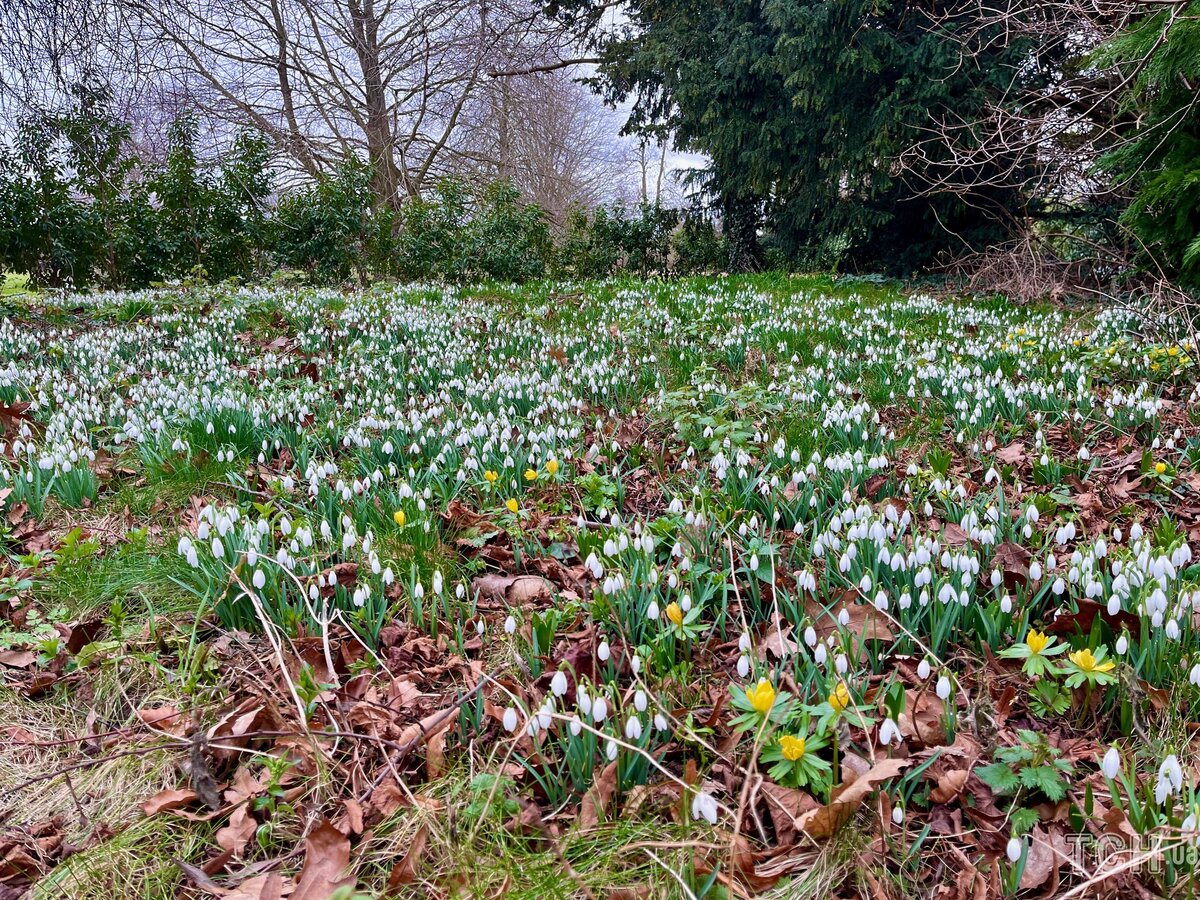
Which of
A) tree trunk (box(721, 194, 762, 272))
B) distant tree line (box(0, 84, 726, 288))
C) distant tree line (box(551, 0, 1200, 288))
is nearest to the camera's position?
distant tree line (box(551, 0, 1200, 288))

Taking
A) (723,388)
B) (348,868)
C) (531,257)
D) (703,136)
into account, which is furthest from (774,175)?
(348,868)

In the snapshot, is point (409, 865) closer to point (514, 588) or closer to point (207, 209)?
point (514, 588)

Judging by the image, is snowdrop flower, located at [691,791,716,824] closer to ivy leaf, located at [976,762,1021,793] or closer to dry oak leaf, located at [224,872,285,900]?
ivy leaf, located at [976,762,1021,793]

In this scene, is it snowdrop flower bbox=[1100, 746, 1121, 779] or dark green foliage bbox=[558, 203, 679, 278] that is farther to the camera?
dark green foliage bbox=[558, 203, 679, 278]

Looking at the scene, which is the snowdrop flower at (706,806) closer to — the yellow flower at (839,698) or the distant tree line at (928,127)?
the yellow flower at (839,698)

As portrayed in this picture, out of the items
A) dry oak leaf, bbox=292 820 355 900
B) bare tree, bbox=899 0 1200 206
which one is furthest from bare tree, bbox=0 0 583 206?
dry oak leaf, bbox=292 820 355 900

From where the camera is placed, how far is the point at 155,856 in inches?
56.6

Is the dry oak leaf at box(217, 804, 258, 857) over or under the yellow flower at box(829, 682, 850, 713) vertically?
under

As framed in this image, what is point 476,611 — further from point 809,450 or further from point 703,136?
point 703,136

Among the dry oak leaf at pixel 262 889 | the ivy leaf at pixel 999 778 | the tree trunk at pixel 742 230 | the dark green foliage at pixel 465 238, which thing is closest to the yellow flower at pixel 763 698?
the ivy leaf at pixel 999 778

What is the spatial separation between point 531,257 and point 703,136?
13.9 feet

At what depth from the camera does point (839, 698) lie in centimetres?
148

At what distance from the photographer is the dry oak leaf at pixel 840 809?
1.37 metres

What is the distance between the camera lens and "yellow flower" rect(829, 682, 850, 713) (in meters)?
1.47
